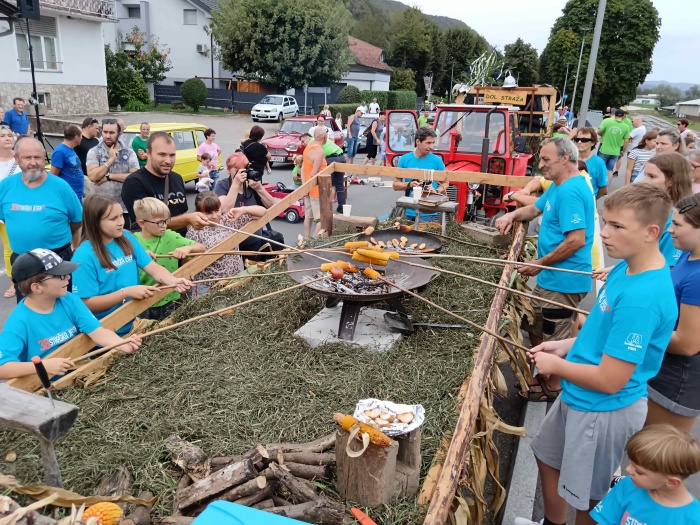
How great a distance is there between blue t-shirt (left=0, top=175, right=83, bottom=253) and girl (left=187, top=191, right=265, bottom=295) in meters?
1.26

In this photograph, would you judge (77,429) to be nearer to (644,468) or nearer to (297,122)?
(644,468)

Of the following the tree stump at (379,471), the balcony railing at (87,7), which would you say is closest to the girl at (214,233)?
the tree stump at (379,471)

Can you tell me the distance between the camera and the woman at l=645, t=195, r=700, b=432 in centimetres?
286

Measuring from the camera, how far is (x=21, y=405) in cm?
221

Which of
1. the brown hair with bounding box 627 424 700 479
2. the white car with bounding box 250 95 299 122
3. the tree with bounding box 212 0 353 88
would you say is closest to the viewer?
the brown hair with bounding box 627 424 700 479

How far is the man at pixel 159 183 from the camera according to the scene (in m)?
4.94

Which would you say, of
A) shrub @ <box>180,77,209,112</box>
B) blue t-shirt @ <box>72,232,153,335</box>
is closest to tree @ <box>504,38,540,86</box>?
shrub @ <box>180,77,209,112</box>

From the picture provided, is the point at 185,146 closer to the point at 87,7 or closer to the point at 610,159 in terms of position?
the point at 610,159

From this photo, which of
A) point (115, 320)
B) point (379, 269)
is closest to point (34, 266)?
point (115, 320)

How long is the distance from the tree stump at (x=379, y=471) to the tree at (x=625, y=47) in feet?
192

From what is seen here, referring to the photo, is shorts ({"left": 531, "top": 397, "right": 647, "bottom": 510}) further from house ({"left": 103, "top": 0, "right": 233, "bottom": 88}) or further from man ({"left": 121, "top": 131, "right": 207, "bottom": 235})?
house ({"left": 103, "top": 0, "right": 233, "bottom": 88})

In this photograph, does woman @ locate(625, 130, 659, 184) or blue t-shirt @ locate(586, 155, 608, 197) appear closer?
blue t-shirt @ locate(586, 155, 608, 197)

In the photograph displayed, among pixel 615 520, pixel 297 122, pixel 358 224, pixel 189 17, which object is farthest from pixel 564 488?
pixel 189 17

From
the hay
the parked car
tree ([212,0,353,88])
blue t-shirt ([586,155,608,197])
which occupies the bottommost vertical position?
the parked car
